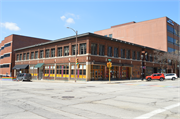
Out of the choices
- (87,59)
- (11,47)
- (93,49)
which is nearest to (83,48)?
(93,49)

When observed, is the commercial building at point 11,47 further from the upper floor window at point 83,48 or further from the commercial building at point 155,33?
the commercial building at point 155,33

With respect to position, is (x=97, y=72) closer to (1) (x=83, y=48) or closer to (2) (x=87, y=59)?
(2) (x=87, y=59)

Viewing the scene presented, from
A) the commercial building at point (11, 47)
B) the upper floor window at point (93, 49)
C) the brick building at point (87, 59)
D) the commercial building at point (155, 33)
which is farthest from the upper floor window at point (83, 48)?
the commercial building at point (11, 47)

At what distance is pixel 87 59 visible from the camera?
31.3m

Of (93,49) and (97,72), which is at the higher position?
(93,49)

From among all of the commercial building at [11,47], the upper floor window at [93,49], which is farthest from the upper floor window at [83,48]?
the commercial building at [11,47]

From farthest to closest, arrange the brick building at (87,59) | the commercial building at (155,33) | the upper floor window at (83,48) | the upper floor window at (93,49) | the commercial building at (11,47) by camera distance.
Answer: the commercial building at (11,47) < the commercial building at (155,33) < the upper floor window at (83,48) < the upper floor window at (93,49) < the brick building at (87,59)

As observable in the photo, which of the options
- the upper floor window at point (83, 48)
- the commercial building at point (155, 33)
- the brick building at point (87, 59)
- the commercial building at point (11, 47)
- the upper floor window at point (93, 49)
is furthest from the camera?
the commercial building at point (11, 47)

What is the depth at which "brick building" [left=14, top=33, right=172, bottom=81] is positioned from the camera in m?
32.4

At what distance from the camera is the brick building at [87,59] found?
1277 inches

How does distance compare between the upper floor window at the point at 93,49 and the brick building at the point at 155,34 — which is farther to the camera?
the brick building at the point at 155,34

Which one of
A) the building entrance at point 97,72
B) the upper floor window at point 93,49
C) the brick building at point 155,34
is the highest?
the brick building at point 155,34

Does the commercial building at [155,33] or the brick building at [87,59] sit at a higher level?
the commercial building at [155,33]

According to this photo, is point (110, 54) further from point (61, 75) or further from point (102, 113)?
point (102, 113)
